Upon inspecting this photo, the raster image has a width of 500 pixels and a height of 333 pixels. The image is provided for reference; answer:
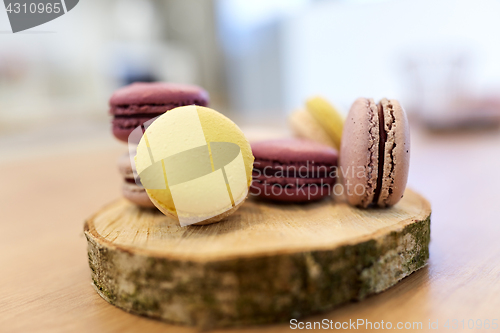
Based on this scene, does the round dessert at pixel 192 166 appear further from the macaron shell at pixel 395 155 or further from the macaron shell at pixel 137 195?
the macaron shell at pixel 395 155

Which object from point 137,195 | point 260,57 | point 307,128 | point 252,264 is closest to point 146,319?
point 252,264

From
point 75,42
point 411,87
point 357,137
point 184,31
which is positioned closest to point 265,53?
point 184,31

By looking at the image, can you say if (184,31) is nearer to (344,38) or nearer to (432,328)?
(344,38)

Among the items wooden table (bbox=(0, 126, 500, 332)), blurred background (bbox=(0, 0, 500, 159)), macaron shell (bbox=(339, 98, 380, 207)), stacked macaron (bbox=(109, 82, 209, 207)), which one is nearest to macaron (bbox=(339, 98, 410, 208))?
macaron shell (bbox=(339, 98, 380, 207))

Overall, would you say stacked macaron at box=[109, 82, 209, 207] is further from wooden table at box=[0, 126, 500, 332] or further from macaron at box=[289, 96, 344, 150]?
macaron at box=[289, 96, 344, 150]

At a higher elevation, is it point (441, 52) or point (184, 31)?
point (184, 31)
